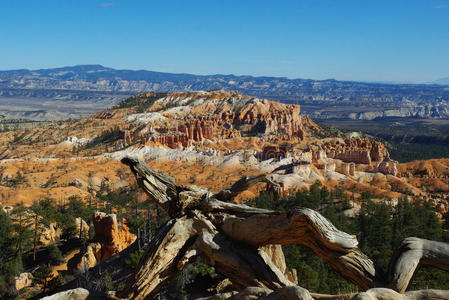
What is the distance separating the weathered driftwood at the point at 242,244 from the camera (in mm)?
4582

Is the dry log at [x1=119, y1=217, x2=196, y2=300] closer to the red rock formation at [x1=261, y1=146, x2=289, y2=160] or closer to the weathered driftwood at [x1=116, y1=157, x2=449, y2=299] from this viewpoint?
the weathered driftwood at [x1=116, y1=157, x2=449, y2=299]

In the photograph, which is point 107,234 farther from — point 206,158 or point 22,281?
point 206,158

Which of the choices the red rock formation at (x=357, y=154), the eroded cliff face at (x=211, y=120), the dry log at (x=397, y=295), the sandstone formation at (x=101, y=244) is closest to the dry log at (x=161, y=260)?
the dry log at (x=397, y=295)

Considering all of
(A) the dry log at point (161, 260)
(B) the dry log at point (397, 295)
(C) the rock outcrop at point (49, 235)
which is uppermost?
(B) the dry log at point (397, 295)

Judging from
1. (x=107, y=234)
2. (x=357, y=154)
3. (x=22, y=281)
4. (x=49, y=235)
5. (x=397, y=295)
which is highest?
(x=397, y=295)

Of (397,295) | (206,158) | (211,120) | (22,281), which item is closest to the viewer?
(397,295)

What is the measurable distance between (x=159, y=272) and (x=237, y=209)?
61.0 inches

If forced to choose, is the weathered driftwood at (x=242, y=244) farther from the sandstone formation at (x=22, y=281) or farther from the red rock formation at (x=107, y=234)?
the red rock formation at (x=107, y=234)

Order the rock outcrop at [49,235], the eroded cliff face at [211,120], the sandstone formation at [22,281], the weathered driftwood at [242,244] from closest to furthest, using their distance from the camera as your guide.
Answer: the weathered driftwood at [242,244]
the sandstone formation at [22,281]
the rock outcrop at [49,235]
the eroded cliff face at [211,120]

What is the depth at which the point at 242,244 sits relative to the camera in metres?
6.04

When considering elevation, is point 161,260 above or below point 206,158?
above

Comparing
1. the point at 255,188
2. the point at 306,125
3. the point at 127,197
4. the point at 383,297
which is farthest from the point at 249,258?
the point at 306,125

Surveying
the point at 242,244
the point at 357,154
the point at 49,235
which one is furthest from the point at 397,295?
the point at 357,154

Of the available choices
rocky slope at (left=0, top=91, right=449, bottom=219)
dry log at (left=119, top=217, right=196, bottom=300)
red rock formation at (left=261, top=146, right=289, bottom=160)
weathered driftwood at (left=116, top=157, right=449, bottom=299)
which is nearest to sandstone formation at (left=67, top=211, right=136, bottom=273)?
rocky slope at (left=0, top=91, right=449, bottom=219)
